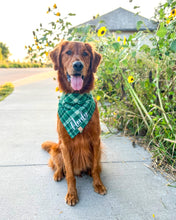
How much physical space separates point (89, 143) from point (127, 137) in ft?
4.09

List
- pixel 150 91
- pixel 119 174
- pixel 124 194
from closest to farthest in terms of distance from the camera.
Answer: pixel 124 194, pixel 119 174, pixel 150 91

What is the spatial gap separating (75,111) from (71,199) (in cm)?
84

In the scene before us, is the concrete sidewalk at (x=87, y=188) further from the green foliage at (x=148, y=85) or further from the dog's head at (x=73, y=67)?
the dog's head at (x=73, y=67)

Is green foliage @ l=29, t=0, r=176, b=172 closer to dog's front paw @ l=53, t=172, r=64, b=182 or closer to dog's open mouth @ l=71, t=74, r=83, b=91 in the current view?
dog's open mouth @ l=71, t=74, r=83, b=91

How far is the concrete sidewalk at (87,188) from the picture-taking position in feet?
4.98

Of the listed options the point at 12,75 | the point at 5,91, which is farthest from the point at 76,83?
the point at 12,75

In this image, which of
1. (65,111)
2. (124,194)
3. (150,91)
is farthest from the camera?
(150,91)

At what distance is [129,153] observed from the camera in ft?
8.28

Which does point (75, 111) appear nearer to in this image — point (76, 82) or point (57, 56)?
point (76, 82)

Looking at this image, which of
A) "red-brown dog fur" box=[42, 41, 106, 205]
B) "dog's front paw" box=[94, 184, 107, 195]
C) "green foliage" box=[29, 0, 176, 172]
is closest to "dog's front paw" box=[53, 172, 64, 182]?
"red-brown dog fur" box=[42, 41, 106, 205]

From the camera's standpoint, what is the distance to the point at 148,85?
97.2 inches

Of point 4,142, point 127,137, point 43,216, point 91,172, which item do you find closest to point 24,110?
point 4,142

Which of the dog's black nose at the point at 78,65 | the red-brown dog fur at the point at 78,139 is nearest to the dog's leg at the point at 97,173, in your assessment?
the red-brown dog fur at the point at 78,139

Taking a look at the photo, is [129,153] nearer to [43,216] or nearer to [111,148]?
[111,148]
